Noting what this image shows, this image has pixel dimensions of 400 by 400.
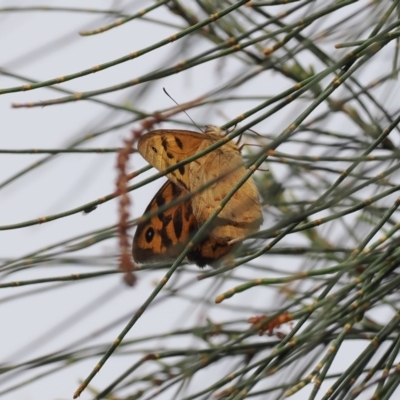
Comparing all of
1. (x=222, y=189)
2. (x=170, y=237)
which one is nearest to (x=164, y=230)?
(x=170, y=237)

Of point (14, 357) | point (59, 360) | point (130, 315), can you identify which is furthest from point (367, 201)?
point (59, 360)

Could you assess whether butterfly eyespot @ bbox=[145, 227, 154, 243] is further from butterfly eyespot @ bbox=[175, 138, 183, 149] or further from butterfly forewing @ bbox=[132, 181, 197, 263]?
butterfly eyespot @ bbox=[175, 138, 183, 149]

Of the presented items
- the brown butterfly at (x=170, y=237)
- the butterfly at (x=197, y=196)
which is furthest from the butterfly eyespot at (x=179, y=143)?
the brown butterfly at (x=170, y=237)

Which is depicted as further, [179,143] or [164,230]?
[164,230]

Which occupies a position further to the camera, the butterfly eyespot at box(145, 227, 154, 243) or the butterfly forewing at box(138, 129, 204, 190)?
the butterfly eyespot at box(145, 227, 154, 243)

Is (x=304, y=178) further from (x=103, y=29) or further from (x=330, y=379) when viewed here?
(x=103, y=29)

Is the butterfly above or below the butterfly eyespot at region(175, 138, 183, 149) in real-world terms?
below

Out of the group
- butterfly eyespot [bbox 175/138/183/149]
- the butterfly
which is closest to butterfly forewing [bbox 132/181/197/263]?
the butterfly

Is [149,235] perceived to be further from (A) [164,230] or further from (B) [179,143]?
(B) [179,143]

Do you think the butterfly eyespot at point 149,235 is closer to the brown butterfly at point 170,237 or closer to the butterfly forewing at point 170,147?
the brown butterfly at point 170,237
